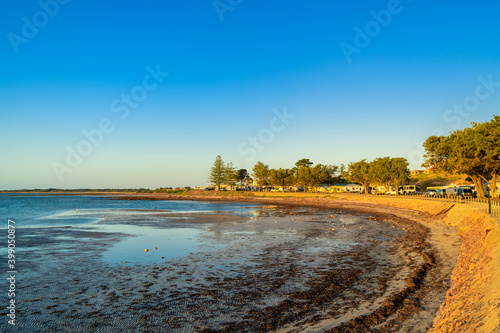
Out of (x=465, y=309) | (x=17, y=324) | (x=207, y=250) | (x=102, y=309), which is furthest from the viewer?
(x=207, y=250)

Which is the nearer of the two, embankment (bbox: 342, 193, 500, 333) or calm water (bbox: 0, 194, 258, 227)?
embankment (bbox: 342, 193, 500, 333)

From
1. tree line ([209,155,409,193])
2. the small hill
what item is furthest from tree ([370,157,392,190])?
the small hill

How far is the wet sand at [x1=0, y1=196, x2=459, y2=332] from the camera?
32.0ft

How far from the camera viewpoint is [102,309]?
1098 cm

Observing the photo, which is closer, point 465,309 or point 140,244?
point 465,309

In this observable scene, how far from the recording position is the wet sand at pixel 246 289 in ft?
32.0

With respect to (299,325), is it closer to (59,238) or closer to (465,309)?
(465,309)

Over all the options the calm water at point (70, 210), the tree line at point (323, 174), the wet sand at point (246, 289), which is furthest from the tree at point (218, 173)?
the wet sand at point (246, 289)

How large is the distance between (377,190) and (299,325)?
102763 millimetres

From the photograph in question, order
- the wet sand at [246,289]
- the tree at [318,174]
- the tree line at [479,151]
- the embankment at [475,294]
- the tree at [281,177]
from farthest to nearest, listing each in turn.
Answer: the tree at [281,177] < the tree at [318,174] < the tree line at [479,151] < the wet sand at [246,289] < the embankment at [475,294]

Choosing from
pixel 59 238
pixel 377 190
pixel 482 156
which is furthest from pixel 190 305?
pixel 377 190

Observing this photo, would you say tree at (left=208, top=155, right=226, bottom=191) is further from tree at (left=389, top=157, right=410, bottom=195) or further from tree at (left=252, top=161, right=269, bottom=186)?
tree at (left=389, top=157, right=410, bottom=195)

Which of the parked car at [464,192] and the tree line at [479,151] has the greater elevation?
the tree line at [479,151]

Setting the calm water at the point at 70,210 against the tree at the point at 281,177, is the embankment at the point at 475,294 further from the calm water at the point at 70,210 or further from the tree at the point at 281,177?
the tree at the point at 281,177
